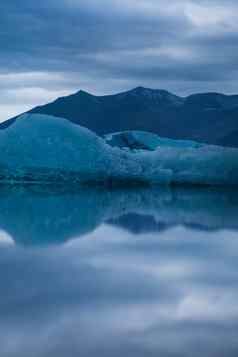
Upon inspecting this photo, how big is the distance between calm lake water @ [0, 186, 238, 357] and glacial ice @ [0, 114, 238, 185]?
417cm

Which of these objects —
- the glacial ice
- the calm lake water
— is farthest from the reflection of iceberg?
the glacial ice

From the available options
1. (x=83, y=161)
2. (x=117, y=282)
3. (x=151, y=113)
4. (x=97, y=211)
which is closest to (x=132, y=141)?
(x=83, y=161)

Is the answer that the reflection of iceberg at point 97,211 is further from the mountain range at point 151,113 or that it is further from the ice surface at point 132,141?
the mountain range at point 151,113

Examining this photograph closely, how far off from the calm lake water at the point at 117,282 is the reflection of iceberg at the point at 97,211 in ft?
0.06

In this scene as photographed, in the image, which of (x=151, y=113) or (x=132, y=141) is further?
(x=151, y=113)

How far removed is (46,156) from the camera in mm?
11164

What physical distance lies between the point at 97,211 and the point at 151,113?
1009 inches

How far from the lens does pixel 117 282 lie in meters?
3.25

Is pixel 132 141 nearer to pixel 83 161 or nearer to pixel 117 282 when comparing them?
pixel 83 161

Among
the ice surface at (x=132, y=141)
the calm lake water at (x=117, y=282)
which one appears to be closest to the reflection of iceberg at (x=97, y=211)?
the calm lake water at (x=117, y=282)

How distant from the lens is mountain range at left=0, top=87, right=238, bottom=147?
31938 millimetres

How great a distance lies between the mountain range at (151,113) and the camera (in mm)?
31938

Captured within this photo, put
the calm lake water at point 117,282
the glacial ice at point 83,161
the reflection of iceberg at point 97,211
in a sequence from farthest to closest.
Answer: the glacial ice at point 83,161
the reflection of iceberg at point 97,211
the calm lake water at point 117,282

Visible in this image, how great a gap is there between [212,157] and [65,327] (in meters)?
9.25
